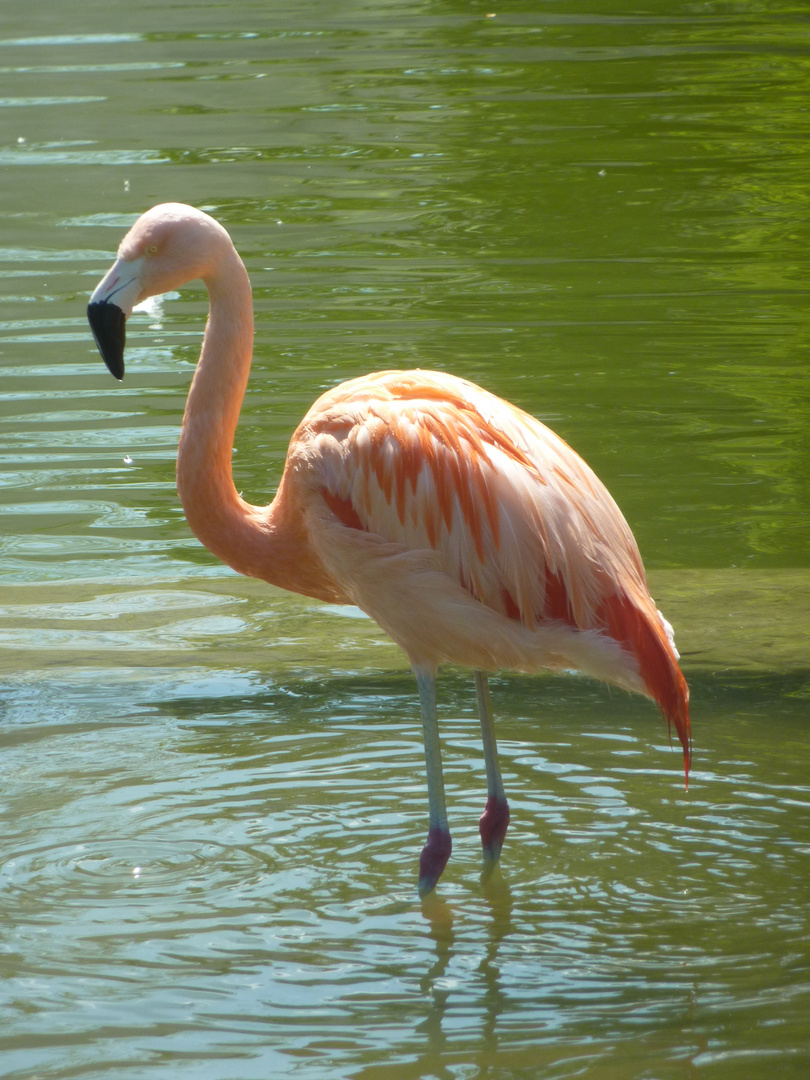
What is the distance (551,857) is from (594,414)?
12.3 ft

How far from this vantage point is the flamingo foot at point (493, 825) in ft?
12.2

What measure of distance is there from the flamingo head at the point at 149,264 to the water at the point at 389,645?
1289 mm

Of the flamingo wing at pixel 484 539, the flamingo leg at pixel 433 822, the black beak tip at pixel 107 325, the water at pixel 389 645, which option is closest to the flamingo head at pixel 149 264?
the black beak tip at pixel 107 325

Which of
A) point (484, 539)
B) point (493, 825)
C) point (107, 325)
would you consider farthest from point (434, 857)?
point (107, 325)

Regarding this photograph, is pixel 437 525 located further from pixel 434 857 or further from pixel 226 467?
pixel 434 857

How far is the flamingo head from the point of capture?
3.71m

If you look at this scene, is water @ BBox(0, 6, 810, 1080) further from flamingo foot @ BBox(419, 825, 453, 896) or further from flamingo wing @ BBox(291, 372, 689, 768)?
flamingo wing @ BBox(291, 372, 689, 768)

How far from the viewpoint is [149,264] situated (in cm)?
379

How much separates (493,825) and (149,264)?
1696 millimetres

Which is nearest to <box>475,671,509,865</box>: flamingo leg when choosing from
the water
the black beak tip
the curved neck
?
the water

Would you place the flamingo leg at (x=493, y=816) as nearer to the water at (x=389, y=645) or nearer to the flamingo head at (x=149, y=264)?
the water at (x=389, y=645)

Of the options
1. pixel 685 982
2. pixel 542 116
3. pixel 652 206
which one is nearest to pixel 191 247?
pixel 685 982

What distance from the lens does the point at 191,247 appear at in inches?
149

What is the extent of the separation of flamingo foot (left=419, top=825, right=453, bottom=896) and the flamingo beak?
1416 mm
